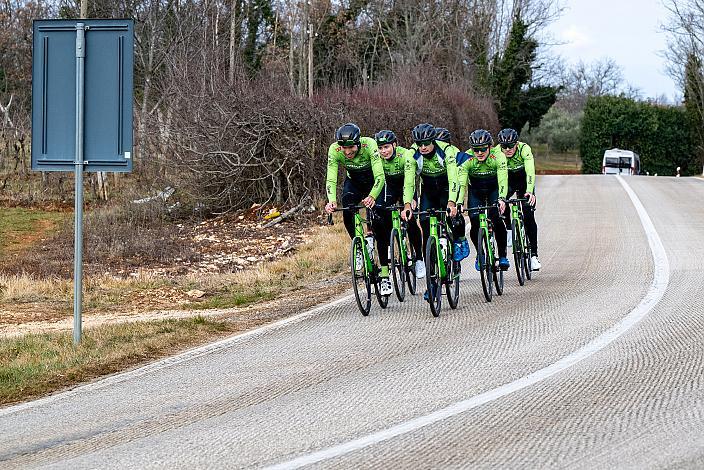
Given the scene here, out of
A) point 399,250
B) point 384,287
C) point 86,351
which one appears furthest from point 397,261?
point 86,351

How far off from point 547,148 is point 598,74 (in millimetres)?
44818

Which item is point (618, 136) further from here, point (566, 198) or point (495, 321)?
point (495, 321)

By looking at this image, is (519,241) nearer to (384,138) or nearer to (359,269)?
(384,138)

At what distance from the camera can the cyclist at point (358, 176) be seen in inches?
448

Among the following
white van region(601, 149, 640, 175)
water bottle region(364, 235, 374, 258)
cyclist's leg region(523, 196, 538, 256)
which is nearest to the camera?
water bottle region(364, 235, 374, 258)

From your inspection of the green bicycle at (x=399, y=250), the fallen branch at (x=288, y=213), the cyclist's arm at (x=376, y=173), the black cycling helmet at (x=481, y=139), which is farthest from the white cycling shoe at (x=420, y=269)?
the fallen branch at (x=288, y=213)

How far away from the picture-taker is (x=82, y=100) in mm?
10008

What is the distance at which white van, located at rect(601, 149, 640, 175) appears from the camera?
65.8 m

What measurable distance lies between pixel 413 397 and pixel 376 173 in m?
4.50

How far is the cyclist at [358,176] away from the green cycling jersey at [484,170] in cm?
153

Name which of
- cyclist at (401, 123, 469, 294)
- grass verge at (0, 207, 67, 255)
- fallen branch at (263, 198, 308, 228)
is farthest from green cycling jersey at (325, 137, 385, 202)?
grass verge at (0, 207, 67, 255)

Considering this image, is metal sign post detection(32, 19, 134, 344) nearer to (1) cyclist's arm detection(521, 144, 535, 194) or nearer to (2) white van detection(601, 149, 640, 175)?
(1) cyclist's arm detection(521, 144, 535, 194)

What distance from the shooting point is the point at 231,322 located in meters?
11.6

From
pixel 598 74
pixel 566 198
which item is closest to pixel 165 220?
pixel 566 198
